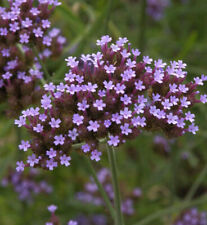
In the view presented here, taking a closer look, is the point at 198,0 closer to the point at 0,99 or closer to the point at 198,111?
the point at 198,111

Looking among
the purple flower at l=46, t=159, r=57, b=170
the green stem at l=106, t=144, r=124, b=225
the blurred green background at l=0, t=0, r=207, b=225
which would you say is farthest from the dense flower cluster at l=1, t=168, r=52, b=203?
the purple flower at l=46, t=159, r=57, b=170

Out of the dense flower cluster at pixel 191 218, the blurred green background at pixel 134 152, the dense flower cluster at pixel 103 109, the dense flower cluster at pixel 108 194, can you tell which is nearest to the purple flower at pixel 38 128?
the dense flower cluster at pixel 103 109

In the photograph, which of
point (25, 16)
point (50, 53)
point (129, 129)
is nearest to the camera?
point (129, 129)

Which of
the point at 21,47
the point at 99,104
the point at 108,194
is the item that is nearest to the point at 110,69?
the point at 99,104

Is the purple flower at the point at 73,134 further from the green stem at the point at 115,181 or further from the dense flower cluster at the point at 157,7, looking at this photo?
the dense flower cluster at the point at 157,7

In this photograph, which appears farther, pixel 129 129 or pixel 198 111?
pixel 198 111

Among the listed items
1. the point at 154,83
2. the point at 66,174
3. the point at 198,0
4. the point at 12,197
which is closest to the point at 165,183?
the point at 66,174
